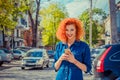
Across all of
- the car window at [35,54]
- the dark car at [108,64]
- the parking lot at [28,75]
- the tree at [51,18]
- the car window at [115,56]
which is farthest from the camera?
the tree at [51,18]

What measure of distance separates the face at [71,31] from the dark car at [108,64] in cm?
609

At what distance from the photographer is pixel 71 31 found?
5938mm

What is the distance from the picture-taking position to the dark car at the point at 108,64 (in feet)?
39.5

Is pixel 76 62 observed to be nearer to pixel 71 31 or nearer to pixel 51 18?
pixel 71 31

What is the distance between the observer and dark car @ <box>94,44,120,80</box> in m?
12.1

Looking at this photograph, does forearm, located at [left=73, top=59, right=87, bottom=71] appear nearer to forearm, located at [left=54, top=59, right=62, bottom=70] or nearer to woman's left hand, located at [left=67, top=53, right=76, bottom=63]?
woman's left hand, located at [left=67, top=53, right=76, bottom=63]

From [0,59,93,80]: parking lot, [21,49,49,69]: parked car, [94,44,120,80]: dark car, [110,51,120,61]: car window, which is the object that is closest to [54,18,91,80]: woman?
[94,44,120,80]: dark car

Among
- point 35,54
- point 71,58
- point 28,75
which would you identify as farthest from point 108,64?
point 35,54

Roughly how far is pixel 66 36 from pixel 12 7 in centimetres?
3437

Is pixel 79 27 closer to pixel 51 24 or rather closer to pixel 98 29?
pixel 51 24

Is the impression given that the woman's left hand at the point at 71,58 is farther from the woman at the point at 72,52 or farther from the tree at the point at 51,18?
the tree at the point at 51,18

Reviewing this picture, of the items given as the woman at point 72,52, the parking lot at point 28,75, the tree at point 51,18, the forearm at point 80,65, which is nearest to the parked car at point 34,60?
the parking lot at point 28,75

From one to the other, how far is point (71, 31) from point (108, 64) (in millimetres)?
6534

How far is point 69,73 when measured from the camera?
231 inches
